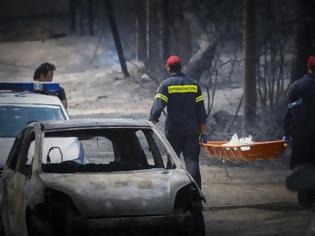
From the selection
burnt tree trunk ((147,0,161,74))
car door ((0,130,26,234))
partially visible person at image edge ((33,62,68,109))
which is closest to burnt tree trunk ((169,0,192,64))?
burnt tree trunk ((147,0,161,74))

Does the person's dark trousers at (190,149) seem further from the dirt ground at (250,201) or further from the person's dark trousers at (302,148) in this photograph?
the person's dark trousers at (302,148)

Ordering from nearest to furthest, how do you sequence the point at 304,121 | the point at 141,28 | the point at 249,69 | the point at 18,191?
the point at 18,191 → the point at 304,121 → the point at 249,69 → the point at 141,28

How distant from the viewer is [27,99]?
36.8 feet

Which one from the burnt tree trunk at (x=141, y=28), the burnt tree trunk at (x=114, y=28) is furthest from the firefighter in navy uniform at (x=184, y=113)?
the burnt tree trunk at (x=141, y=28)

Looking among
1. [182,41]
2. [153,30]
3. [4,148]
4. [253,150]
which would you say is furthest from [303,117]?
[182,41]

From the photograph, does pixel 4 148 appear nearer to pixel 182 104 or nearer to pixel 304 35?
pixel 182 104

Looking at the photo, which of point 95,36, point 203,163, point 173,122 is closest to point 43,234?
point 173,122

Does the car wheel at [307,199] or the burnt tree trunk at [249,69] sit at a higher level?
the burnt tree trunk at [249,69]

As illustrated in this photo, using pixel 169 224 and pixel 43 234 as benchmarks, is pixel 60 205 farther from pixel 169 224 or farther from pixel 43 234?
pixel 169 224

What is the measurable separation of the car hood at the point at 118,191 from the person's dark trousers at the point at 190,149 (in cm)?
346

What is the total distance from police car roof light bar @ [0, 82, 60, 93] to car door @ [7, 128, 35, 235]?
4260 millimetres

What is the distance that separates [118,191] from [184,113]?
152 inches

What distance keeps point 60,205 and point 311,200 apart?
4.33m

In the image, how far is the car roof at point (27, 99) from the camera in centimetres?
1115
